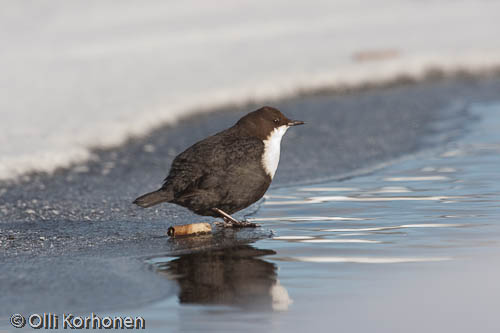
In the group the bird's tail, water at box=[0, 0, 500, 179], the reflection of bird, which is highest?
water at box=[0, 0, 500, 179]

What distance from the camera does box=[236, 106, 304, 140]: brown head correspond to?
24.2 feet

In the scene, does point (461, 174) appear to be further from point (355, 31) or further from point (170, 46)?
point (355, 31)

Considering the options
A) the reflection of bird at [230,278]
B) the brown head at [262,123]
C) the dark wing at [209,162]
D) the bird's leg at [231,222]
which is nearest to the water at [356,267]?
the reflection of bird at [230,278]

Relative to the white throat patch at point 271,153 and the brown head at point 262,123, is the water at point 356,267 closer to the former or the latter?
the white throat patch at point 271,153

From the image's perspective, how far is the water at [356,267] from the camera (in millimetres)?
4461

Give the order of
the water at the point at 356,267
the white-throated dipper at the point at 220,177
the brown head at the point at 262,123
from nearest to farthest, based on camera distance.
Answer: the water at the point at 356,267
the white-throated dipper at the point at 220,177
the brown head at the point at 262,123

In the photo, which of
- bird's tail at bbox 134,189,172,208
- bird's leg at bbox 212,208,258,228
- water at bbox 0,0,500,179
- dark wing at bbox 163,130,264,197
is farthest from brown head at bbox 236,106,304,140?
water at bbox 0,0,500,179

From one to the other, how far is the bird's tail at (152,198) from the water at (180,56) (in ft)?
11.6

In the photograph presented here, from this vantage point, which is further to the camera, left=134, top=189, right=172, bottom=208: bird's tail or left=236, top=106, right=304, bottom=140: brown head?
left=236, top=106, right=304, bottom=140: brown head

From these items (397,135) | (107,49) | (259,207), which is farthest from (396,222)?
Answer: (107,49)

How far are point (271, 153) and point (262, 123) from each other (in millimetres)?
283

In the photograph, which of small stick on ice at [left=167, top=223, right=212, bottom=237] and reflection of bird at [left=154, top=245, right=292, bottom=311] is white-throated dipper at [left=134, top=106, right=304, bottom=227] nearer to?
small stick on ice at [left=167, top=223, right=212, bottom=237]

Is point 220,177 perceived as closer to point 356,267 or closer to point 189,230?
point 189,230

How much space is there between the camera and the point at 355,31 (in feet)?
104
